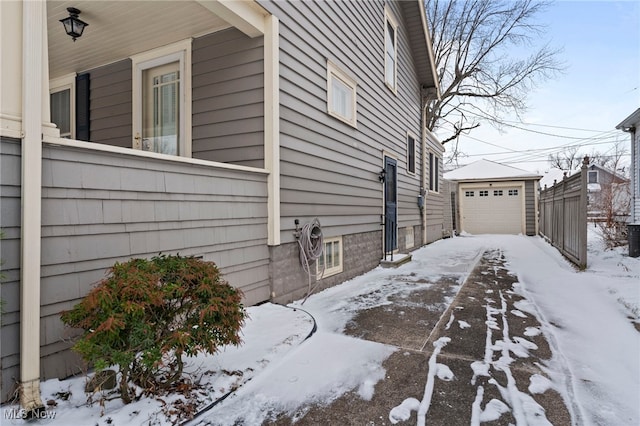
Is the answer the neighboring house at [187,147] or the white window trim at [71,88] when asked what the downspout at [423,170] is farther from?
the white window trim at [71,88]

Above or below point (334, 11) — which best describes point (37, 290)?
below

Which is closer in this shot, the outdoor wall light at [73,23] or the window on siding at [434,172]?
the outdoor wall light at [73,23]

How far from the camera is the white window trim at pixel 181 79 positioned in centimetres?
457

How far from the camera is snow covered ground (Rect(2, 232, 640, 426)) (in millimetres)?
2000

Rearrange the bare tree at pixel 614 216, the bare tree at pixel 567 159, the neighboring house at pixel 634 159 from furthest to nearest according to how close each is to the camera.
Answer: the bare tree at pixel 567 159 → the neighboring house at pixel 634 159 → the bare tree at pixel 614 216

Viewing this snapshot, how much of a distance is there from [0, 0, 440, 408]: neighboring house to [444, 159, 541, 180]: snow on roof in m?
10.0

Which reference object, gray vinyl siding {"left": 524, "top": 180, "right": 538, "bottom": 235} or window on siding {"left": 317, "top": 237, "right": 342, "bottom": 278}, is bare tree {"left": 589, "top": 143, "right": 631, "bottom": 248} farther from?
window on siding {"left": 317, "top": 237, "right": 342, "bottom": 278}

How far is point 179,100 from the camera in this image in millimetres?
4738

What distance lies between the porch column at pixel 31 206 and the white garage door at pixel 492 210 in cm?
1742

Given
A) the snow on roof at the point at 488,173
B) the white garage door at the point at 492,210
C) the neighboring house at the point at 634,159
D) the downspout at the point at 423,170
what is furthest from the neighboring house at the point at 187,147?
the white garage door at the point at 492,210

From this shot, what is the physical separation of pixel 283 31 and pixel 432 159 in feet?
31.0

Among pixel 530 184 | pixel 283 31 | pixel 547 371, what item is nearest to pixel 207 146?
pixel 283 31

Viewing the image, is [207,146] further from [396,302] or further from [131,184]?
[396,302]

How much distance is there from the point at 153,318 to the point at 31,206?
939mm
